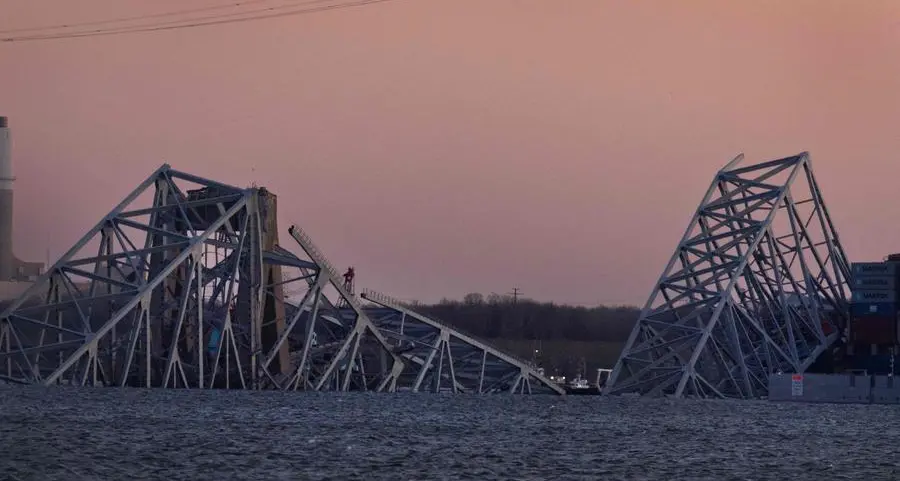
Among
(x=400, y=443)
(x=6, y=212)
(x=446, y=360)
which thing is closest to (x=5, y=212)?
(x=6, y=212)

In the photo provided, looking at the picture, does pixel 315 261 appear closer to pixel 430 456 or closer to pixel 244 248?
pixel 244 248

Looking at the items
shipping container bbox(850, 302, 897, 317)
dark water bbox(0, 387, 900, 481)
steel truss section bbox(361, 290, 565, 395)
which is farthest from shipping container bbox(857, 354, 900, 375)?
dark water bbox(0, 387, 900, 481)

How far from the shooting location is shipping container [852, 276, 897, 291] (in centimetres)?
10356

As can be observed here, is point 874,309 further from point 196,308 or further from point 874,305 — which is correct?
point 196,308

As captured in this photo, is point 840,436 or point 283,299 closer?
point 840,436

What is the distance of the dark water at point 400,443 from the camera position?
30.2 m

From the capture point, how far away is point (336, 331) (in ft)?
311

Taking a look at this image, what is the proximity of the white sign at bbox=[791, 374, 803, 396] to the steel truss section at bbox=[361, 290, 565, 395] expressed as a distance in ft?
42.6

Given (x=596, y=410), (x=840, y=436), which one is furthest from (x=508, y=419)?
(x=596, y=410)

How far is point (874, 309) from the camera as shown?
335ft

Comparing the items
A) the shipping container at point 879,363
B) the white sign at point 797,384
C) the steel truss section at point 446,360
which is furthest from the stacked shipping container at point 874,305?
the steel truss section at point 446,360

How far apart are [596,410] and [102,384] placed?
24.1 metres

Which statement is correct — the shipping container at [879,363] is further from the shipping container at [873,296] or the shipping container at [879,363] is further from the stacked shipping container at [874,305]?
the shipping container at [873,296]

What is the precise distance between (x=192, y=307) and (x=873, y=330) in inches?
1604
